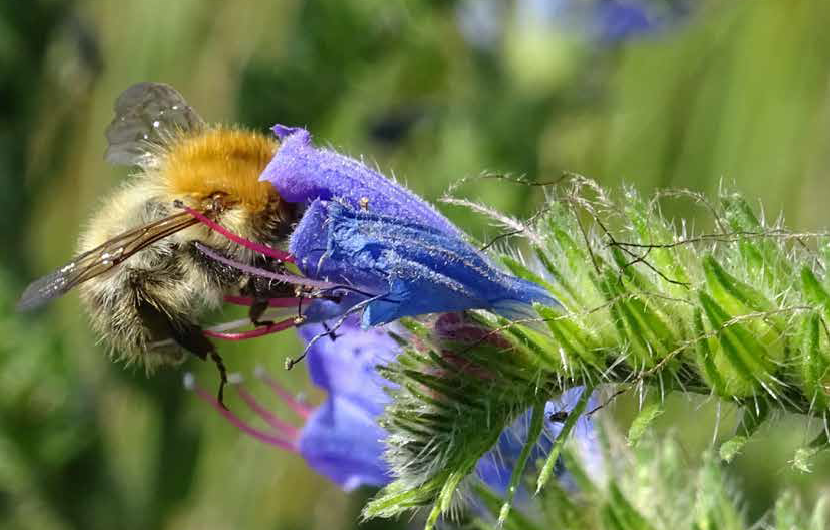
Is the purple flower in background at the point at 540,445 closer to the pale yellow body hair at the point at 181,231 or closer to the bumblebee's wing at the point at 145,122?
the pale yellow body hair at the point at 181,231

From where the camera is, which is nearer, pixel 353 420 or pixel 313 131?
pixel 353 420

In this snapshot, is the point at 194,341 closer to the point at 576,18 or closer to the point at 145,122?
the point at 145,122

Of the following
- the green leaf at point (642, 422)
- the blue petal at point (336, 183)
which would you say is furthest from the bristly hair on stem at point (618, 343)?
the blue petal at point (336, 183)

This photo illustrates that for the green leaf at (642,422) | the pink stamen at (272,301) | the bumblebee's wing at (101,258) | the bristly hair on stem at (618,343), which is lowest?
the green leaf at (642,422)

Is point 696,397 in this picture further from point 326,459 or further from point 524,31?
point 524,31

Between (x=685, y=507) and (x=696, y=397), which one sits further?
(x=685, y=507)

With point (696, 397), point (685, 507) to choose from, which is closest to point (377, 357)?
point (696, 397)

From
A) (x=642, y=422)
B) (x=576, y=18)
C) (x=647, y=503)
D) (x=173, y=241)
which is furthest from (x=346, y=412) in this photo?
(x=576, y=18)
